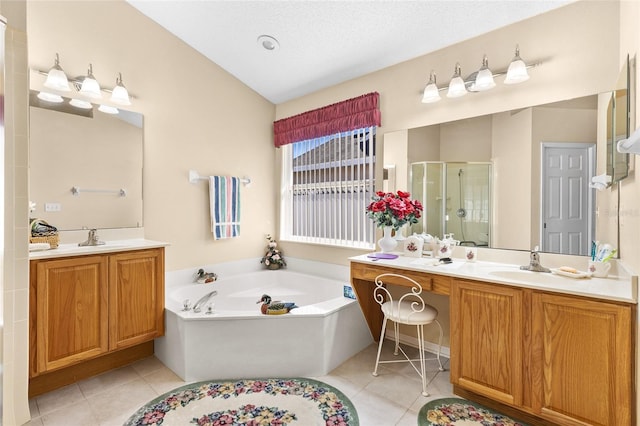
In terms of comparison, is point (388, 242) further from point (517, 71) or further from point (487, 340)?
point (517, 71)

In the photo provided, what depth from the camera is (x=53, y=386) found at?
2.12 metres

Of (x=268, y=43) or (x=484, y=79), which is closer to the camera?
(x=484, y=79)

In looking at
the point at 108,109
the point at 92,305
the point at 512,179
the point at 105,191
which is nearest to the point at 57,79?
the point at 108,109

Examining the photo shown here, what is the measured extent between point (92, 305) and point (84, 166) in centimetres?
112

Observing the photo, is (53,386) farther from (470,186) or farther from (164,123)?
(470,186)

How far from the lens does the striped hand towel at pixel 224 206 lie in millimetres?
3242

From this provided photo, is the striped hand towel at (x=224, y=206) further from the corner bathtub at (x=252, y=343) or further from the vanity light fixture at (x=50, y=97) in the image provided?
the vanity light fixture at (x=50, y=97)

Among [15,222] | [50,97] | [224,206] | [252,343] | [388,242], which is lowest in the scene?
[252,343]

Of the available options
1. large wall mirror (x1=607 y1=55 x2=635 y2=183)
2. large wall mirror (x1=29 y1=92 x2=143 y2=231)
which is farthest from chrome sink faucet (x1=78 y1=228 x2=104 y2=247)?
large wall mirror (x1=607 y1=55 x2=635 y2=183)

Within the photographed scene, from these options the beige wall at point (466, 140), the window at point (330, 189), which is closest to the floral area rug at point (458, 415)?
the window at point (330, 189)

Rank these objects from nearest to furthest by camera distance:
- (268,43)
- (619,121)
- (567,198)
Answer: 1. (619,121)
2. (567,198)
3. (268,43)

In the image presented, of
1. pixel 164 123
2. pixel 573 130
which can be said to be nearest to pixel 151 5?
pixel 164 123

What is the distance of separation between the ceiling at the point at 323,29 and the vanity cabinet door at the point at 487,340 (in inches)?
73.3

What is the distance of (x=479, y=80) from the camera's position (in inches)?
88.4
